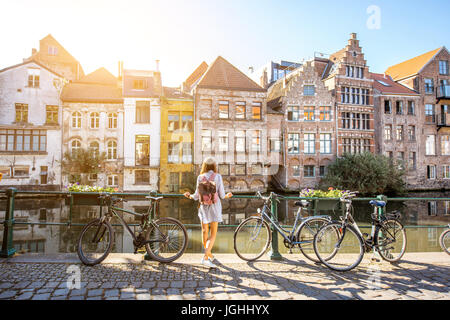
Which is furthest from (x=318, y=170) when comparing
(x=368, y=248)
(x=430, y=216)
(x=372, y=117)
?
(x=368, y=248)

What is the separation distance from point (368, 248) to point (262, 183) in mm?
24482

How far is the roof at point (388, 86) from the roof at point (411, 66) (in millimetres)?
1633

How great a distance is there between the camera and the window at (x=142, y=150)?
27.4 metres

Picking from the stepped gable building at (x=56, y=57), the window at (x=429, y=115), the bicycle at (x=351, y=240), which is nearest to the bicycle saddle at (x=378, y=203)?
the bicycle at (x=351, y=240)

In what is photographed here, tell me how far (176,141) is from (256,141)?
8.08m

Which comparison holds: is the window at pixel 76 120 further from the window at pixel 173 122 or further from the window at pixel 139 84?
the window at pixel 173 122

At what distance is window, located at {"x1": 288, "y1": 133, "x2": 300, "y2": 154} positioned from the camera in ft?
100

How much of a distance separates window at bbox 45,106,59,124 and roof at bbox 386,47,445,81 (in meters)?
40.9

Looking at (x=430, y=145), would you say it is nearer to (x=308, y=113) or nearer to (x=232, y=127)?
(x=308, y=113)

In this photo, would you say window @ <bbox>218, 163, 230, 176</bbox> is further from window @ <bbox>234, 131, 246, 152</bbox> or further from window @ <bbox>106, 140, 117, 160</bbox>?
window @ <bbox>106, 140, 117, 160</bbox>

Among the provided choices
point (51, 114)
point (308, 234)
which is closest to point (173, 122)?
point (51, 114)

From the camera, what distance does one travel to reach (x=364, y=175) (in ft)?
87.5

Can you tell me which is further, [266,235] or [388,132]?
[388,132]
